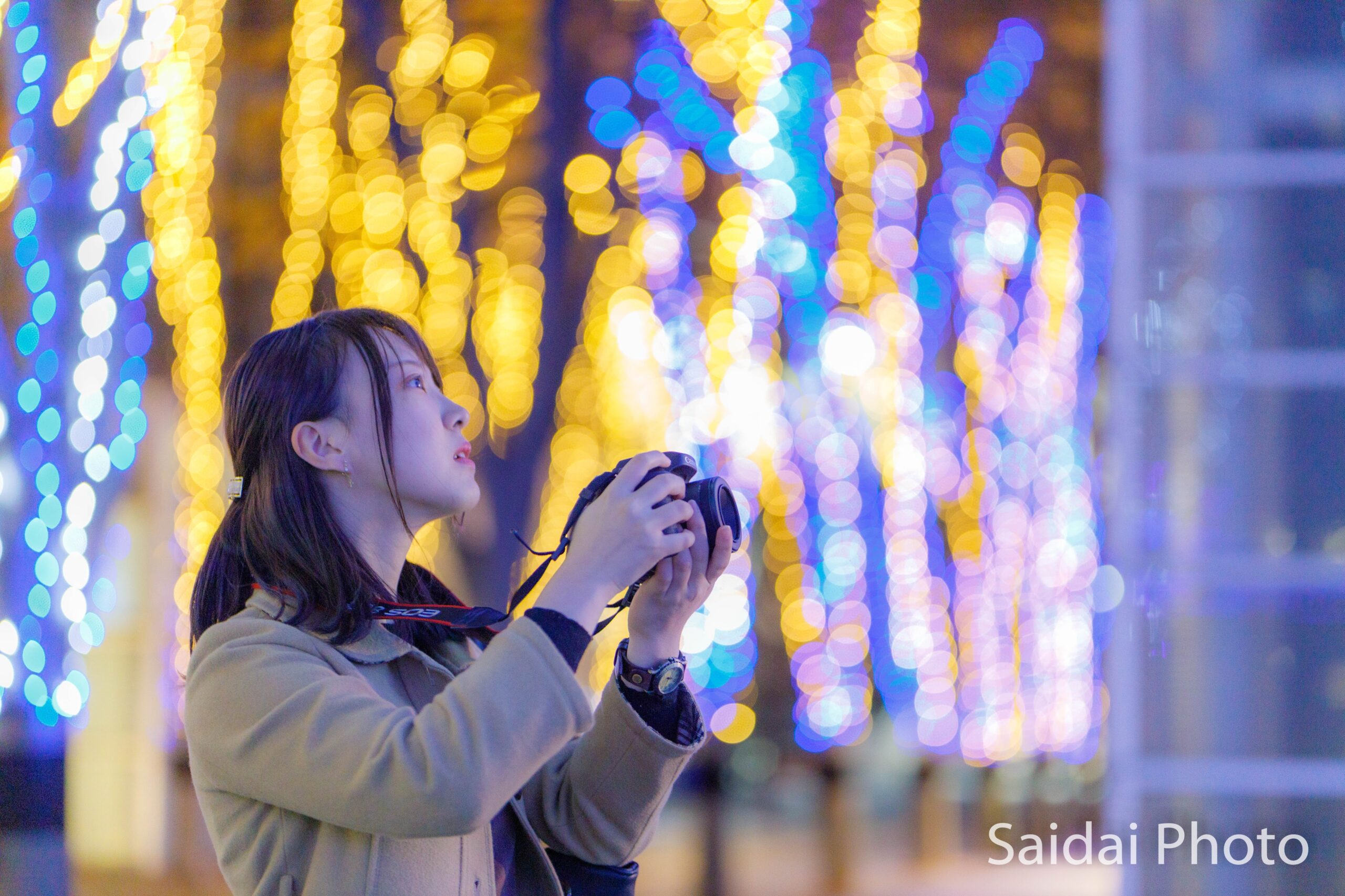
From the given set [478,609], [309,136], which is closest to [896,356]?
[309,136]

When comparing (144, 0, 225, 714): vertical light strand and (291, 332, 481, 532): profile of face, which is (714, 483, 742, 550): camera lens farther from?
(144, 0, 225, 714): vertical light strand

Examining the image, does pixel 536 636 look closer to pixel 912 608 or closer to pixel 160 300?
pixel 160 300

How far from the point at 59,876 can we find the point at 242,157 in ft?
11.2

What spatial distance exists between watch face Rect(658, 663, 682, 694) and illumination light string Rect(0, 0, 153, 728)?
1.55 meters

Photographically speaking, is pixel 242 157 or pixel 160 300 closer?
pixel 160 300

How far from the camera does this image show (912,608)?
7301mm

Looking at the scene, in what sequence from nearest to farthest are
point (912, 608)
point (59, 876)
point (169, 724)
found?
point (59, 876) → point (169, 724) → point (912, 608)

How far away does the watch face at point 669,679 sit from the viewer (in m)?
1.24

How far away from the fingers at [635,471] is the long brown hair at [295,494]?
0.21m

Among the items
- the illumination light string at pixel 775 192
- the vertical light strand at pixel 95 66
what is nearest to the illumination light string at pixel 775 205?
the illumination light string at pixel 775 192

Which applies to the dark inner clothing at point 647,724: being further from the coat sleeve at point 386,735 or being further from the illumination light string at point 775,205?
the illumination light string at point 775,205

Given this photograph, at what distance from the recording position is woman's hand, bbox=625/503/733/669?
1.20m

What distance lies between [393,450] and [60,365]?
1533 millimetres

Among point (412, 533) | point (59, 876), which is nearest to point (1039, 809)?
point (59, 876)
